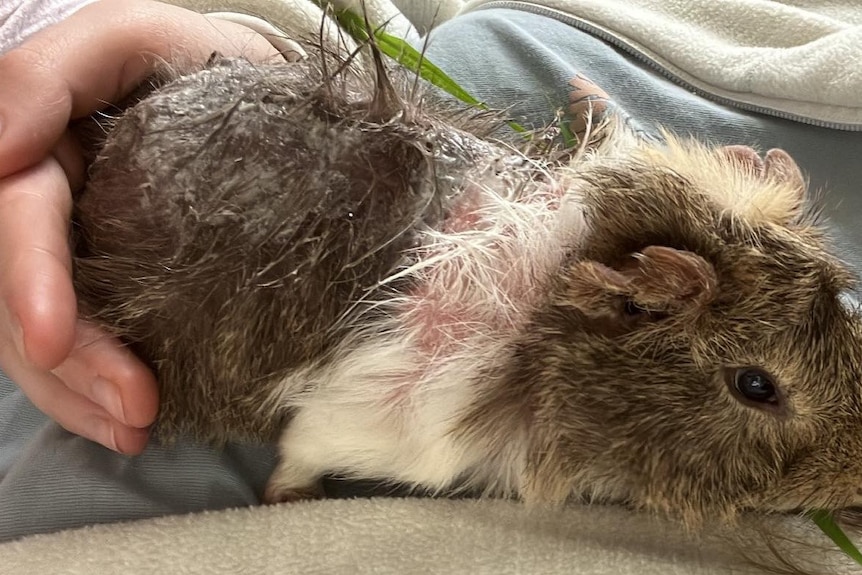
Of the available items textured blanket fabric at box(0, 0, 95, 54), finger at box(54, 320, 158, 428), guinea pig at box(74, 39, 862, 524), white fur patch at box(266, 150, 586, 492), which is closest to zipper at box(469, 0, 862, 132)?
guinea pig at box(74, 39, 862, 524)

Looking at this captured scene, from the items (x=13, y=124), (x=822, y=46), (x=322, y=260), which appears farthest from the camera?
(x=822, y=46)

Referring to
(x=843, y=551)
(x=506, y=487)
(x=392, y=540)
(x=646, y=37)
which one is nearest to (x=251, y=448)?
(x=392, y=540)

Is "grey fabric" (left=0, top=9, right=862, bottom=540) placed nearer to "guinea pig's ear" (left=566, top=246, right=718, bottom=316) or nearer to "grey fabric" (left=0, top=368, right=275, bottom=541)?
"grey fabric" (left=0, top=368, right=275, bottom=541)

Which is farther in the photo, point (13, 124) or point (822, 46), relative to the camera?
point (822, 46)

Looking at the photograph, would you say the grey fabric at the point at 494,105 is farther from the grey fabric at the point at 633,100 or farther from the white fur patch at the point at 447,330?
the white fur patch at the point at 447,330

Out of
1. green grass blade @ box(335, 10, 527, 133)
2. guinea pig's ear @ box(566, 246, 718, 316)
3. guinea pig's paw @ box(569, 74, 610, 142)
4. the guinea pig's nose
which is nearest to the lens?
guinea pig's ear @ box(566, 246, 718, 316)

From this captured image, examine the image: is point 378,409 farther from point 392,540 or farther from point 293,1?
point 293,1

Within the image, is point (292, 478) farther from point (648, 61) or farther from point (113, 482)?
point (648, 61)
